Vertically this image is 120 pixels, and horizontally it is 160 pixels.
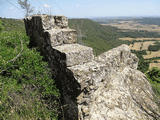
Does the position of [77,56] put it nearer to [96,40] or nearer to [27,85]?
[27,85]

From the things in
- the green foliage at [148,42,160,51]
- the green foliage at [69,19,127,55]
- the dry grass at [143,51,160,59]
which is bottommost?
the dry grass at [143,51,160,59]

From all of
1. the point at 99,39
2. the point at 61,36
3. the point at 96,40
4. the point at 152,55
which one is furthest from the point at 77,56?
the point at 152,55

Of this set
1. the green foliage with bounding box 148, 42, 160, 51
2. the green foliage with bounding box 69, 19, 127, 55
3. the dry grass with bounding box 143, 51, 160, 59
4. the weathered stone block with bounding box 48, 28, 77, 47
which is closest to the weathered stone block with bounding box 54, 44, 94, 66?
the weathered stone block with bounding box 48, 28, 77, 47

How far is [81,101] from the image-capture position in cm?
279

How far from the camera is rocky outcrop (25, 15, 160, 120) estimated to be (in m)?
2.80

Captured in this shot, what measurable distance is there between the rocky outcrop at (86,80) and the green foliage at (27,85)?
0.29 metres

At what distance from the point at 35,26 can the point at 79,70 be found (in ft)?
8.02

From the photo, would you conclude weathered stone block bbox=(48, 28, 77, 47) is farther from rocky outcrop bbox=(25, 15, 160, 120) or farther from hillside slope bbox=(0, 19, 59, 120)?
hillside slope bbox=(0, 19, 59, 120)

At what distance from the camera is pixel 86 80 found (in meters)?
2.66

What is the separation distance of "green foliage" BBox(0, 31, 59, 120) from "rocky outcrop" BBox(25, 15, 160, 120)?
0.29 meters

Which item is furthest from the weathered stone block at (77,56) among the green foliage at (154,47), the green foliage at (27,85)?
the green foliage at (154,47)

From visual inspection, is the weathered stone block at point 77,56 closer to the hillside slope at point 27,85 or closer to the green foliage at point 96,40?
the hillside slope at point 27,85

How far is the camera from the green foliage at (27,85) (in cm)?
263

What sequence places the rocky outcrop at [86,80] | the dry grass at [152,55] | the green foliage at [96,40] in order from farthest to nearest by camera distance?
the dry grass at [152,55] < the green foliage at [96,40] < the rocky outcrop at [86,80]
